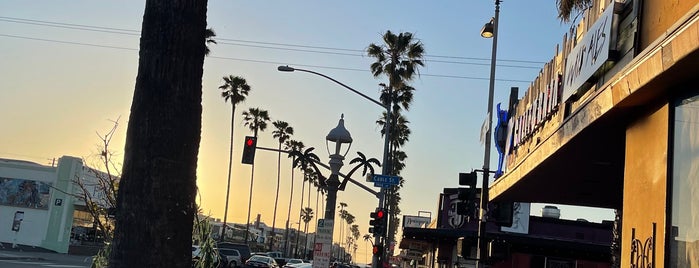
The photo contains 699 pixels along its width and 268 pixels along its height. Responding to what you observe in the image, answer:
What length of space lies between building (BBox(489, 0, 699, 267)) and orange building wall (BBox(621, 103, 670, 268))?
12mm

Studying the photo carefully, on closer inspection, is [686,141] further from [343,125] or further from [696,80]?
[343,125]

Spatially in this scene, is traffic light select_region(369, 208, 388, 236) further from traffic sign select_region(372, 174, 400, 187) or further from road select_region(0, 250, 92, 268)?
road select_region(0, 250, 92, 268)

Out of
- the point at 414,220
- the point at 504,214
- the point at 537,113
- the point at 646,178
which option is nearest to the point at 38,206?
the point at 414,220

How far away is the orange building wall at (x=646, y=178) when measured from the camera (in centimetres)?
730

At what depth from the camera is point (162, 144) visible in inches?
171

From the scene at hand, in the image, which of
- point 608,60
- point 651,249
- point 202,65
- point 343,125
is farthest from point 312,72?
point 202,65

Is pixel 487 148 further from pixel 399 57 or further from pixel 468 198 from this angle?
pixel 399 57

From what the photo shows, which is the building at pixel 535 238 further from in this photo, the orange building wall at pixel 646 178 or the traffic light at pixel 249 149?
the orange building wall at pixel 646 178

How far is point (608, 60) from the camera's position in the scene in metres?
8.84

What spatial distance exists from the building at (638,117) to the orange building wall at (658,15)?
0.01 m

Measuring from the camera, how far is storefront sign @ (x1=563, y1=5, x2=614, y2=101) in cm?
906

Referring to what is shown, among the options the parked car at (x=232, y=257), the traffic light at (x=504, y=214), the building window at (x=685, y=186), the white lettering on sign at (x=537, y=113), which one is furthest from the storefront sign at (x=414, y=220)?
the building window at (x=685, y=186)

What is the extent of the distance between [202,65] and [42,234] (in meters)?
51.4

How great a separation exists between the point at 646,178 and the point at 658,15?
1.95 meters
